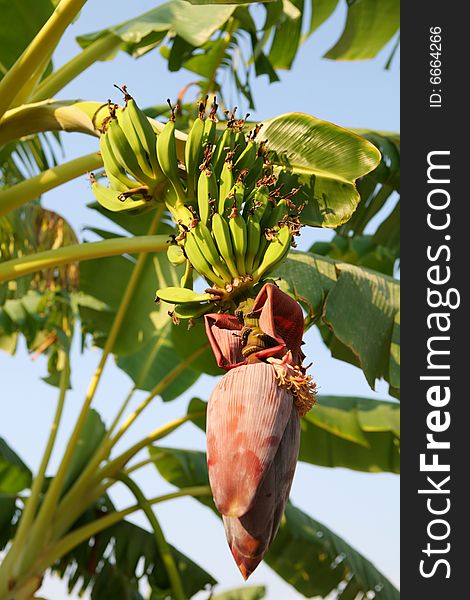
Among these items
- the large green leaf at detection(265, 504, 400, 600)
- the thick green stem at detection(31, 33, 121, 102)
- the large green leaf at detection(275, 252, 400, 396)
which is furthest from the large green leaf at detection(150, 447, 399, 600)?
the thick green stem at detection(31, 33, 121, 102)

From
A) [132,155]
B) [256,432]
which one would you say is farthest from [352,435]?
[256,432]

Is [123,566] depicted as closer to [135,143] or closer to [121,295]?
[121,295]

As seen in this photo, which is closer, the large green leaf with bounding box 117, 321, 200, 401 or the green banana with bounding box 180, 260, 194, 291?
the green banana with bounding box 180, 260, 194, 291

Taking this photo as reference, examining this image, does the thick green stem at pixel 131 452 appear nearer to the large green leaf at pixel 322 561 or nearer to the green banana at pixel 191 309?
the large green leaf at pixel 322 561

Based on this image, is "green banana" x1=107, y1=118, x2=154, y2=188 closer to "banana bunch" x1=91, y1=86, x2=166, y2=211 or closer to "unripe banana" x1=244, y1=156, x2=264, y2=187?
"banana bunch" x1=91, y1=86, x2=166, y2=211

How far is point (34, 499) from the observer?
3.64 m

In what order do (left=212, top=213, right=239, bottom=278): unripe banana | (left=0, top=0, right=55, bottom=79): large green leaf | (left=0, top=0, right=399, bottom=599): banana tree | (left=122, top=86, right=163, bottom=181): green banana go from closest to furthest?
(left=0, top=0, right=399, bottom=599): banana tree
(left=212, top=213, right=239, bottom=278): unripe banana
(left=122, top=86, right=163, bottom=181): green banana
(left=0, top=0, right=55, bottom=79): large green leaf

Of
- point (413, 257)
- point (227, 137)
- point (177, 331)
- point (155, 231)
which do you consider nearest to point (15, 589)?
point (177, 331)

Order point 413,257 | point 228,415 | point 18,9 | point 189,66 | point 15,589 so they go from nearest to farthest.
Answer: point 228,415 < point 413,257 < point 18,9 < point 15,589 < point 189,66

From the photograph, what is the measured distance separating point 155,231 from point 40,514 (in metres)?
1.30

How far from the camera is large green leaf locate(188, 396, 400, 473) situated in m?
3.82

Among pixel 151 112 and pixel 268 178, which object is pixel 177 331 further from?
pixel 268 178

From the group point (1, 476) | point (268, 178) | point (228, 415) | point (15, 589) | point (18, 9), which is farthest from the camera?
point (1, 476)

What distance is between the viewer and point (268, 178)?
1410mm
